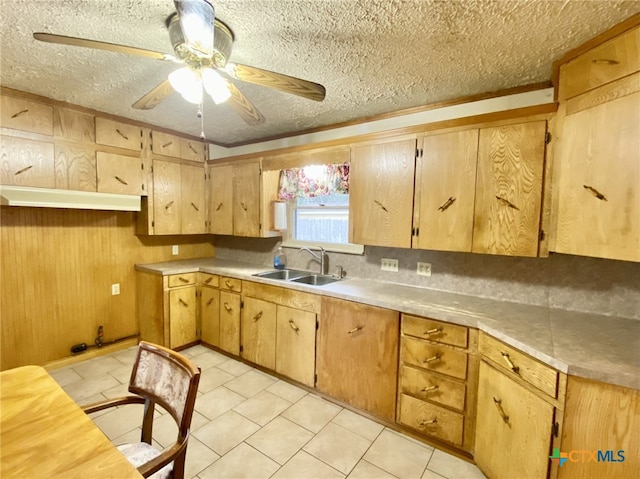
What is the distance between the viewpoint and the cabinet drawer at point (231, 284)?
9.30ft

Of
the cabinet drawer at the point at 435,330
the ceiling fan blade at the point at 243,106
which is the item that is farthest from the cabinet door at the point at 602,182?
the ceiling fan blade at the point at 243,106

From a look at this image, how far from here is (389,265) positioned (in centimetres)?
252

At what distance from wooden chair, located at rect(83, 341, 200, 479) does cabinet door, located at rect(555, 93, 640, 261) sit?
1.89m

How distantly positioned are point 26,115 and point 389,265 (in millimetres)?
3178

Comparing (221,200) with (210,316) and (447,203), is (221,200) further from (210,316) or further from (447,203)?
(447,203)

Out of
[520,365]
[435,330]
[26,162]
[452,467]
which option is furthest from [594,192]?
[26,162]

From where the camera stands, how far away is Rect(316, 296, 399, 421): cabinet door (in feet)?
6.47

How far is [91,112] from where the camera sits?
2623 mm

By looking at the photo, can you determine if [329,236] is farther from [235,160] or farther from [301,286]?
[235,160]

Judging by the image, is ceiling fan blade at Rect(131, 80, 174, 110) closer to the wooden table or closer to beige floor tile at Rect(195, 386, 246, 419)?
the wooden table

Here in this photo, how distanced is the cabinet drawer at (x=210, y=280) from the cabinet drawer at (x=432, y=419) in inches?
80.7

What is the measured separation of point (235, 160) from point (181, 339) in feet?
6.60

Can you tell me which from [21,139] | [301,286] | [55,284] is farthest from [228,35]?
[55,284]

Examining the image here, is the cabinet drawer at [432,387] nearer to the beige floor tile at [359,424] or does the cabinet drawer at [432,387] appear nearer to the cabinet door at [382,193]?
the beige floor tile at [359,424]
